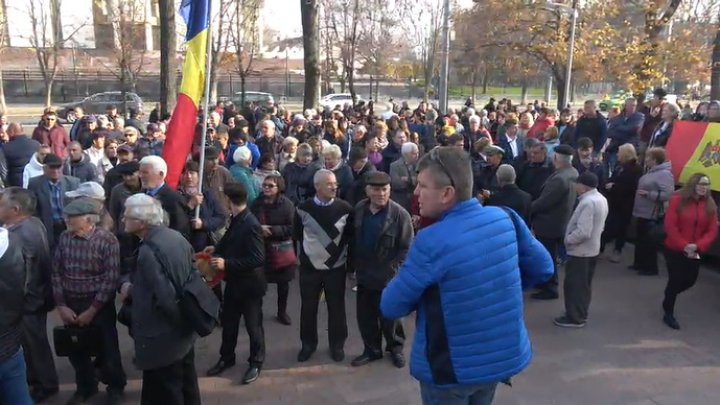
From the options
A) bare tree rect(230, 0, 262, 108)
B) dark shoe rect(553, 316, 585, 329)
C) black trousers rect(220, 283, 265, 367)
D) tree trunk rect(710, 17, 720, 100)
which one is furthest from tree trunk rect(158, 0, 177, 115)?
tree trunk rect(710, 17, 720, 100)

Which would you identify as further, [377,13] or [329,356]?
[377,13]

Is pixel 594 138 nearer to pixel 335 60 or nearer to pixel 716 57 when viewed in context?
pixel 716 57

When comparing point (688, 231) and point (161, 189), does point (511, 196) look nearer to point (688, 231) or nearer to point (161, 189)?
point (688, 231)

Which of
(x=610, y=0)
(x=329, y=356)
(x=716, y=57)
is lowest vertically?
(x=329, y=356)

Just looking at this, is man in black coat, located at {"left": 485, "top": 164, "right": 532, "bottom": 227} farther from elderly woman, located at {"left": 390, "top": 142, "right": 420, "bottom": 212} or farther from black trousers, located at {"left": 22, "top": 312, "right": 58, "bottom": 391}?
black trousers, located at {"left": 22, "top": 312, "right": 58, "bottom": 391}

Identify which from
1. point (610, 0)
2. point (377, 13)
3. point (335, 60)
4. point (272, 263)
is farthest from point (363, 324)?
point (335, 60)

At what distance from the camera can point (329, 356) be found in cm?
588

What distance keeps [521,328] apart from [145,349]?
2472mm

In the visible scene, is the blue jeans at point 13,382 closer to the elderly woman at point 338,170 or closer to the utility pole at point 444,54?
the elderly woman at point 338,170

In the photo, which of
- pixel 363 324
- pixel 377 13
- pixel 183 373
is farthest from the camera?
pixel 377 13

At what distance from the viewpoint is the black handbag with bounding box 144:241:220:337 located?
393 cm

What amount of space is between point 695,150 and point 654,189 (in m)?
1.27

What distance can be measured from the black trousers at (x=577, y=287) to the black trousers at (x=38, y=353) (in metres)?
5.11

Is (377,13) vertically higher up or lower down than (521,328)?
higher up
